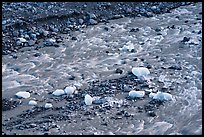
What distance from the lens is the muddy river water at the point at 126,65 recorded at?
22.2ft

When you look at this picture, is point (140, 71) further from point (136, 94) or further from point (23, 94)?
point (23, 94)

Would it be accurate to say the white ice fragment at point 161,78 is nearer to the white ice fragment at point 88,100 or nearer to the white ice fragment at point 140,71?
the white ice fragment at point 140,71

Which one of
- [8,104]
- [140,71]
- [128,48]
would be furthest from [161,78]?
[8,104]

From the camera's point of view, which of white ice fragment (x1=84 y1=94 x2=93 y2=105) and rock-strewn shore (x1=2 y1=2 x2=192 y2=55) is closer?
white ice fragment (x1=84 y1=94 x2=93 y2=105)

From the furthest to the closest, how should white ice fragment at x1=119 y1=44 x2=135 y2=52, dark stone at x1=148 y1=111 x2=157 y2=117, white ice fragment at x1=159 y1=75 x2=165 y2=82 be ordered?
white ice fragment at x1=119 y1=44 x2=135 y2=52
white ice fragment at x1=159 y1=75 x2=165 y2=82
dark stone at x1=148 y1=111 x2=157 y2=117

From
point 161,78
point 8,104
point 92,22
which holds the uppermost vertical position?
point 8,104

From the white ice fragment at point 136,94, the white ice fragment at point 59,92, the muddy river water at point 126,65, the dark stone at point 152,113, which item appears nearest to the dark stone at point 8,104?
the muddy river water at point 126,65

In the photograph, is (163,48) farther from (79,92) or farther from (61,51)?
(79,92)

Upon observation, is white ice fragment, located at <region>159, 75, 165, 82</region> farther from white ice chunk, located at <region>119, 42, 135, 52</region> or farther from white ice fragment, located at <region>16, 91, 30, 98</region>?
white ice fragment, located at <region>16, 91, 30, 98</region>

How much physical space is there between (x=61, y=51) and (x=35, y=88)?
84.6 inches

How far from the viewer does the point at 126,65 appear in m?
9.02

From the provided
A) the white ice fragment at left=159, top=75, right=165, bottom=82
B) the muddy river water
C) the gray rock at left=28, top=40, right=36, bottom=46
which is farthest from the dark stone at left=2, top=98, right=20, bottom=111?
the gray rock at left=28, top=40, right=36, bottom=46

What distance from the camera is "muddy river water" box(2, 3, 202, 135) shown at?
22.2 ft

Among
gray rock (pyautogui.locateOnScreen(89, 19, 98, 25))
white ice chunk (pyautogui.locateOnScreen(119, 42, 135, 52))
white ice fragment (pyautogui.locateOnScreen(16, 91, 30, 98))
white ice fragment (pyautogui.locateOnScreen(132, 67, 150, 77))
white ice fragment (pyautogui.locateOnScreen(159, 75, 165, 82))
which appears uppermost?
white ice fragment (pyautogui.locateOnScreen(16, 91, 30, 98))
